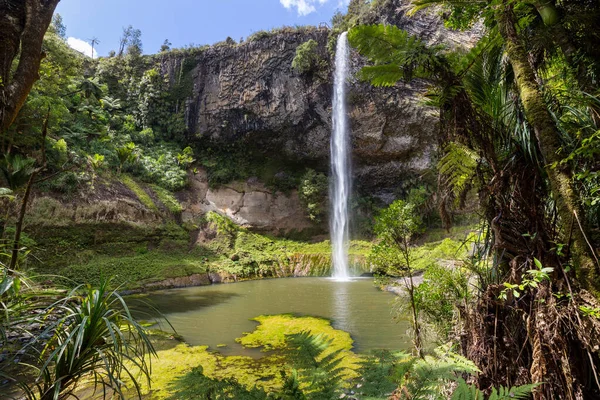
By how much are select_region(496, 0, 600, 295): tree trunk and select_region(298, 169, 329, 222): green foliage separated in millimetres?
16613

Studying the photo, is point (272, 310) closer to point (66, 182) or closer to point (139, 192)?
point (66, 182)

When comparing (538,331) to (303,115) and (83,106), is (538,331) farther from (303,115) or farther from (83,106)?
(83,106)

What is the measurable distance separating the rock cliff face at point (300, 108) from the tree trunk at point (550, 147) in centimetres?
1552

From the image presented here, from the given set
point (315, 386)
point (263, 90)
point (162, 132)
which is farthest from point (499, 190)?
point (162, 132)

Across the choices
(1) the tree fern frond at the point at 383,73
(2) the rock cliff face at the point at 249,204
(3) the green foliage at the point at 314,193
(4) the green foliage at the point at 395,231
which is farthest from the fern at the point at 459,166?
(2) the rock cliff face at the point at 249,204

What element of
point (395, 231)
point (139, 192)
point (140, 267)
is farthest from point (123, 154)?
point (395, 231)

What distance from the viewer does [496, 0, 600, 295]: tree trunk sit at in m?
1.56

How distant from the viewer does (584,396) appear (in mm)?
1556

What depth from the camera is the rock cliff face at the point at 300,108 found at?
56.6 feet

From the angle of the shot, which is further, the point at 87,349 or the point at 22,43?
the point at 22,43

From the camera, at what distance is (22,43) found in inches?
118

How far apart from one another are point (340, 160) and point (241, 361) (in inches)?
619

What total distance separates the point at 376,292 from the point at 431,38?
1319 centimetres

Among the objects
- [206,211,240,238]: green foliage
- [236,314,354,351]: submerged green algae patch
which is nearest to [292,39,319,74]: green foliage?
[206,211,240,238]: green foliage
